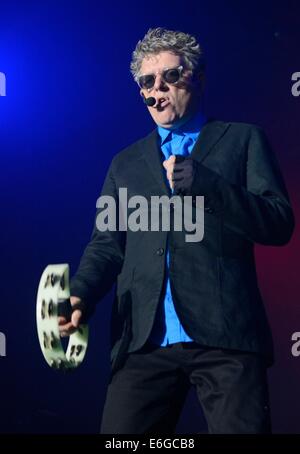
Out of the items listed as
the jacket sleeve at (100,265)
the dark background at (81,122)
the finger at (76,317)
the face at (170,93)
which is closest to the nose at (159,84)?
the face at (170,93)

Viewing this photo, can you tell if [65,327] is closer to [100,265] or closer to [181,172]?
[100,265]

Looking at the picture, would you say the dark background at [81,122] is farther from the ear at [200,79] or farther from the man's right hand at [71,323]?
the man's right hand at [71,323]

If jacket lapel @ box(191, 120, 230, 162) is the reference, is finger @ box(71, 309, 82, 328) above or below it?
below

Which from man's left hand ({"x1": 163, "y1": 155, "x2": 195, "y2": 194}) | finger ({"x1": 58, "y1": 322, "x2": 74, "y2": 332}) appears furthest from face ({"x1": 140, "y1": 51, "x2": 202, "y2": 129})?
finger ({"x1": 58, "y1": 322, "x2": 74, "y2": 332})

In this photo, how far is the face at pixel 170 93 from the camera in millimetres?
2721

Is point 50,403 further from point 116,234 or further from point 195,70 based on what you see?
point 195,70

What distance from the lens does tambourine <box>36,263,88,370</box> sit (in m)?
2.45

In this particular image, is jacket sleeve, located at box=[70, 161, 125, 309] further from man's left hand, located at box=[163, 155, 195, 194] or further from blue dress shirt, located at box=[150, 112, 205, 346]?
man's left hand, located at box=[163, 155, 195, 194]

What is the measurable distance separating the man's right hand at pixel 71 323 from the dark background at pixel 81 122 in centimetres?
127

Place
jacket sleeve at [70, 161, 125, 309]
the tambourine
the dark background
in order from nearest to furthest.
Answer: the tambourine → jacket sleeve at [70, 161, 125, 309] → the dark background

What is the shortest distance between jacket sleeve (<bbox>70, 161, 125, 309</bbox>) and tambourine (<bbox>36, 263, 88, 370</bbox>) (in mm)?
74

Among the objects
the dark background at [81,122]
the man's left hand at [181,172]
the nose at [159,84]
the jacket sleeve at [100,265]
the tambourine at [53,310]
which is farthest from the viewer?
the dark background at [81,122]

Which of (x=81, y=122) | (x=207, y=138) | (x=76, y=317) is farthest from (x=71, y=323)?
(x=81, y=122)

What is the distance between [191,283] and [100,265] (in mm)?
360
